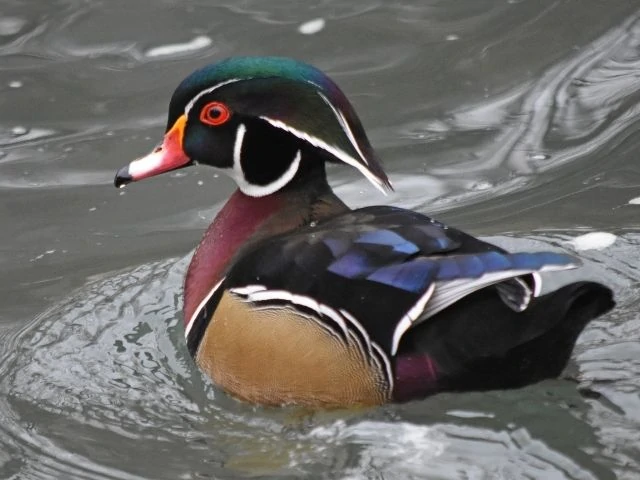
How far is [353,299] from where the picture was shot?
413cm

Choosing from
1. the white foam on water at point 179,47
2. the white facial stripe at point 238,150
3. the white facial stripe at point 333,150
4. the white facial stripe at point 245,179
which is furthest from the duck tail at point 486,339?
the white foam on water at point 179,47

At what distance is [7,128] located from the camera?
6859 mm

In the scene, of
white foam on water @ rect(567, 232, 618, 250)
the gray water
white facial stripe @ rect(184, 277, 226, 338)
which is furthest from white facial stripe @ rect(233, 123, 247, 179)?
white foam on water @ rect(567, 232, 618, 250)

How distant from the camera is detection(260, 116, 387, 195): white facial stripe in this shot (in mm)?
4535

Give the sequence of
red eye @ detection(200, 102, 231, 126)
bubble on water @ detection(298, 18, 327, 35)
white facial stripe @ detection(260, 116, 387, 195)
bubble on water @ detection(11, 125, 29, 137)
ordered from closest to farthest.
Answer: white facial stripe @ detection(260, 116, 387, 195), red eye @ detection(200, 102, 231, 126), bubble on water @ detection(11, 125, 29, 137), bubble on water @ detection(298, 18, 327, 35)

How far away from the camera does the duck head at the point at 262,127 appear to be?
14.9ft

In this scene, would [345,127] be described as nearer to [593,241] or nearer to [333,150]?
[333,150]

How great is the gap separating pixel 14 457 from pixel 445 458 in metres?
Result: 1.40

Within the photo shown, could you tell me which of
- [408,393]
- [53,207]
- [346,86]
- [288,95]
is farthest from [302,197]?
[346,86]

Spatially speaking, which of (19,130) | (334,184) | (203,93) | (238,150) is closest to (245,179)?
(238,150)

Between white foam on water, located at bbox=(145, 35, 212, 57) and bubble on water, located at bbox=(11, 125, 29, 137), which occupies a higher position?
white foam on water, located at bbox=(145, 35, 212, 57)

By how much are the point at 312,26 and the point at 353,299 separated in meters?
3.73

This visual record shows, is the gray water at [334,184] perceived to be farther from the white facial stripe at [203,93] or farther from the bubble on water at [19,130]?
the white facial stripe at [203,93]

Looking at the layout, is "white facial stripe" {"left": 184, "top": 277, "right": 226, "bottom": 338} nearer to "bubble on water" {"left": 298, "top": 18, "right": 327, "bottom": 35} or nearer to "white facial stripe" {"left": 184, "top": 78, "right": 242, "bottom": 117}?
"white facial stripe" {"left": 184, "top": 78, "right": 242, "bottom": 117}
